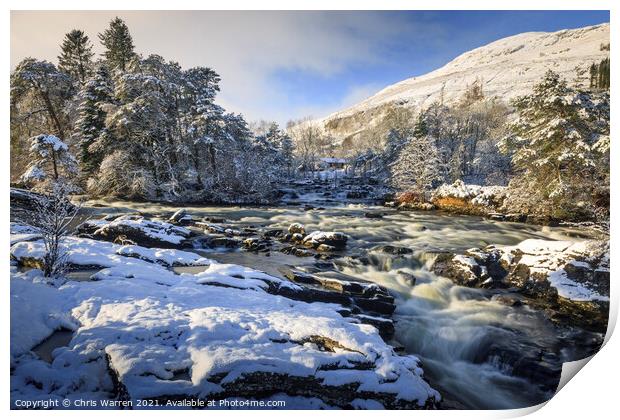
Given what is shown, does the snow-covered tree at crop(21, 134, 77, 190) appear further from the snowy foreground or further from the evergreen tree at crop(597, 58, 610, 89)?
the evergreen tree at crop(597, 58, 610, 89)

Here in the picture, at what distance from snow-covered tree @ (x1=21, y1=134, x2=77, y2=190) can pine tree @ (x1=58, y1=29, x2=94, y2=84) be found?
1.45 meters

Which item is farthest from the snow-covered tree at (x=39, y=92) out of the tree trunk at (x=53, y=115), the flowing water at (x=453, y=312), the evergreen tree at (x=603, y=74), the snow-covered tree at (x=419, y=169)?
the snow-covered tree at (x=419, y=169)

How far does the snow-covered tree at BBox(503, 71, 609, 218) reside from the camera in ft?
14.2

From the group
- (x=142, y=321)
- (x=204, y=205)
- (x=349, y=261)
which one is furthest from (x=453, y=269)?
(x=204, y=205)

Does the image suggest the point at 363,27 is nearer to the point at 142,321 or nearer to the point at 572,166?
the point at 572,166

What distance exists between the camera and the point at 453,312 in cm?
490

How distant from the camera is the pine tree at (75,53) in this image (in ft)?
14.8

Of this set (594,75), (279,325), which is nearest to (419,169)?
(594,75)

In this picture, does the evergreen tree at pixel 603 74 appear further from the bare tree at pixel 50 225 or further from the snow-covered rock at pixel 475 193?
the bare tree at pixel 50 225

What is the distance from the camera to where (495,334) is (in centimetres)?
434

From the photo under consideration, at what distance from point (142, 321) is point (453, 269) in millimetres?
5165

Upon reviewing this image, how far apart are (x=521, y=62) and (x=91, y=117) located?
33.9 ft

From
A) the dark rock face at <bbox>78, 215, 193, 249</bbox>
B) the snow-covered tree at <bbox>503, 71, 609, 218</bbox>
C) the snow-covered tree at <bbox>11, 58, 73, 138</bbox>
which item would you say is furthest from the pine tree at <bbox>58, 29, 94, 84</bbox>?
the snow-covered tree at <bbox>503, 71, 609, 218</bbox>

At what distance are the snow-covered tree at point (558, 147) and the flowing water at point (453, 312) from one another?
0.58m
